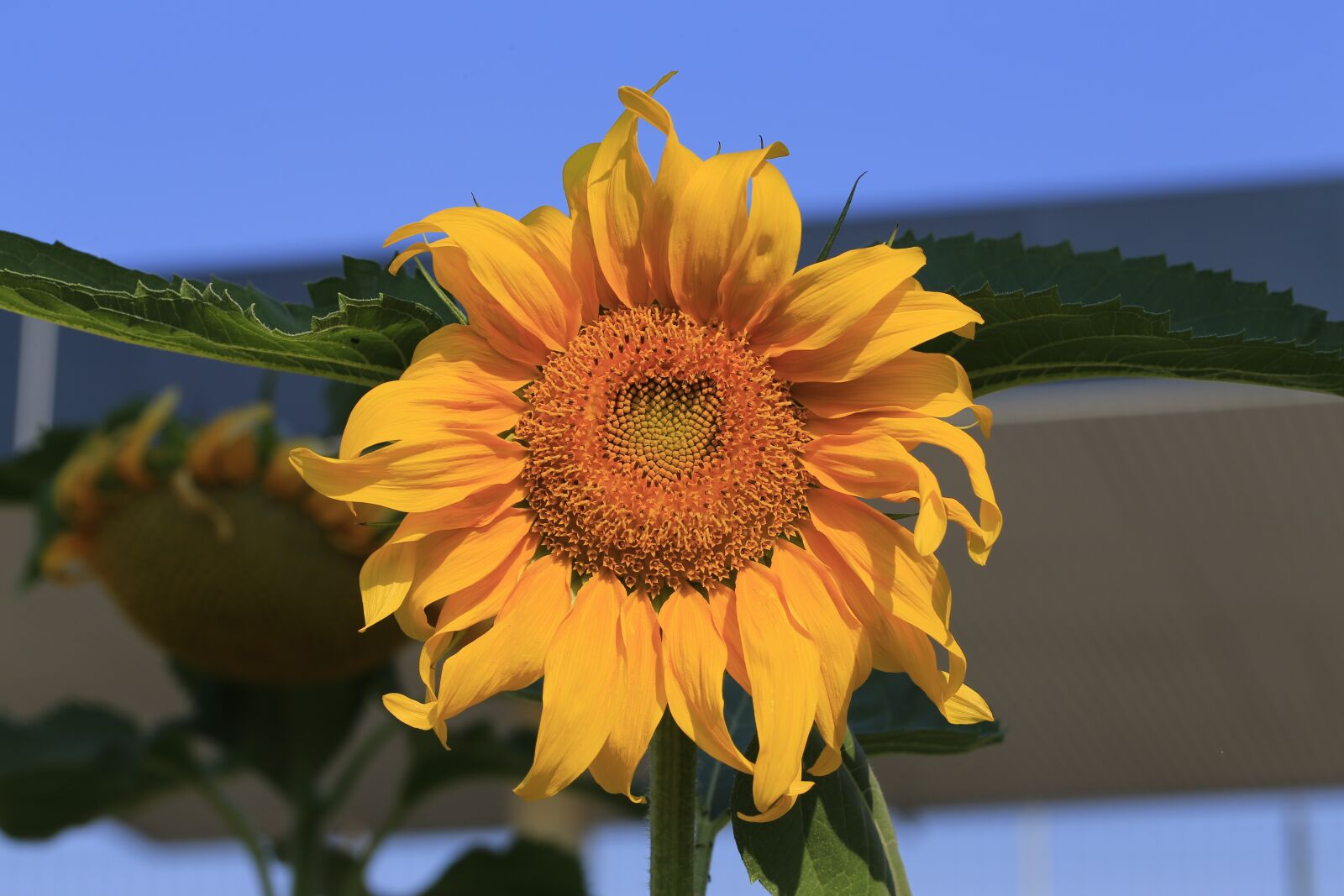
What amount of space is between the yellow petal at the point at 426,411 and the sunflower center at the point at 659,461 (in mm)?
17

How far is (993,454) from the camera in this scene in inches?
174

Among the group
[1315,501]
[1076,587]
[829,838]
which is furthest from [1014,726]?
[829,838]

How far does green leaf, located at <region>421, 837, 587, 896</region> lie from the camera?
2176 millimetres

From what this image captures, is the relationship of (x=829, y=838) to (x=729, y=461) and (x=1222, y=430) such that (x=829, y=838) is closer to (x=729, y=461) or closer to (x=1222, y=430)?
(x=729, y=461)

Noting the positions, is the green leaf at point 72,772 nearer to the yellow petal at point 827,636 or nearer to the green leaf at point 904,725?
the green leaf at point 904,725

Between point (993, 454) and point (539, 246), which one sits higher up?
point (993, 454)

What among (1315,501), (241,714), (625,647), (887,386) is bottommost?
(241,714)

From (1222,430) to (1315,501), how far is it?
1.98ft

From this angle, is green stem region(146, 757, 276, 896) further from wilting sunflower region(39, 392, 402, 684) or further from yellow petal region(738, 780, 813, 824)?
yellow petal region(738, 780, 813, 824)

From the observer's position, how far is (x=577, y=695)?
1.95ft

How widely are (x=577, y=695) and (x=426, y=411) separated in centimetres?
13

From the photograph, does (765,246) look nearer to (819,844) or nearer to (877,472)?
(877,472)

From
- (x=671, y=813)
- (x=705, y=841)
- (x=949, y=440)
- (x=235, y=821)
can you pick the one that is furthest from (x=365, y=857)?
(x=949, y=440)

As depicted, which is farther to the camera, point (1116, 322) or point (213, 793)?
point (213, 793)
